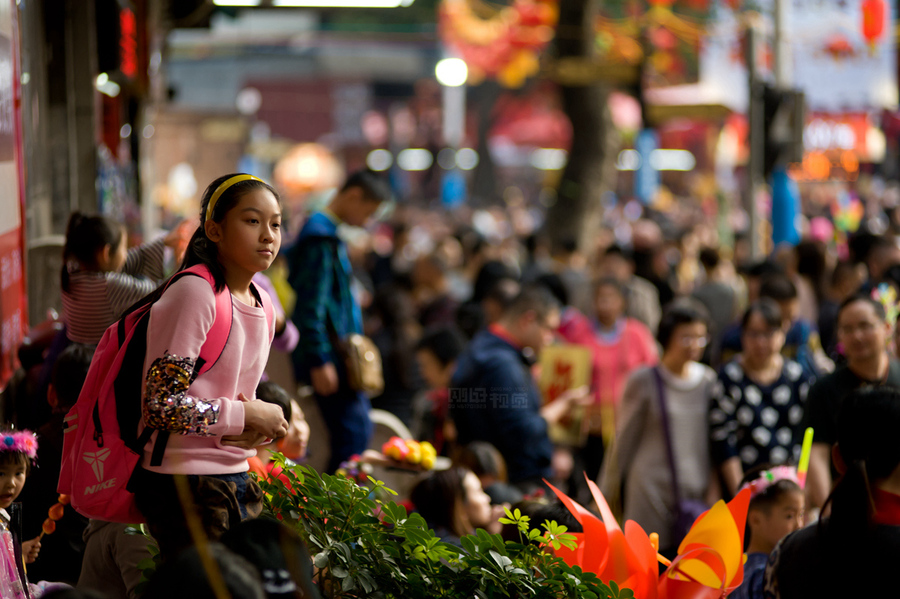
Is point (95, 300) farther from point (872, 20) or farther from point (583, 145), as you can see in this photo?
point (872, 20)

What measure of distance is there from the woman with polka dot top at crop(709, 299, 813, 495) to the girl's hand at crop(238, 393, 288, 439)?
3.12 m

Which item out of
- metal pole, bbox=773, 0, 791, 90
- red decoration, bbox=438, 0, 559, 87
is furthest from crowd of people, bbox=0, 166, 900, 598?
red decoration, bbox=438, 0, 559, 87

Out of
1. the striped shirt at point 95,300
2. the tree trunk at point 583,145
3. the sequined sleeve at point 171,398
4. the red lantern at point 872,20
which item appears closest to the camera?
the sequined sleeve at point 171,398

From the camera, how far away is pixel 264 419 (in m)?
2.56

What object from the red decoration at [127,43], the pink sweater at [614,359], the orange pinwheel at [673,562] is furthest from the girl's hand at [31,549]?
the pink sweater at [614,359]

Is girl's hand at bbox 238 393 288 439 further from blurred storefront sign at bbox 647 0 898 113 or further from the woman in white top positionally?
blurred storefront sign at bbox 647 0 898 113

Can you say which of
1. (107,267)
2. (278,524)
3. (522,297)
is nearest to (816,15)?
(522,297)

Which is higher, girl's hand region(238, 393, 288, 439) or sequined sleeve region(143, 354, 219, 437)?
sequined sleeve region(143, 354, 219, 437)

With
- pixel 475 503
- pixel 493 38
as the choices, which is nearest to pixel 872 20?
pixel 493 38

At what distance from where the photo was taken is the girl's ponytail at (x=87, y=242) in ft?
12.0

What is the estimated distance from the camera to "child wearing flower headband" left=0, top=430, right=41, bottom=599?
2713 millimetres

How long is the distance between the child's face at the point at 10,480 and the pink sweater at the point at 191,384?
468 millimetres

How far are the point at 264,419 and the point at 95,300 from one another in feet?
4.44

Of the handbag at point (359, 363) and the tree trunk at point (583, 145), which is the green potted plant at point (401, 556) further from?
the tree trunk at point (583, 145)
